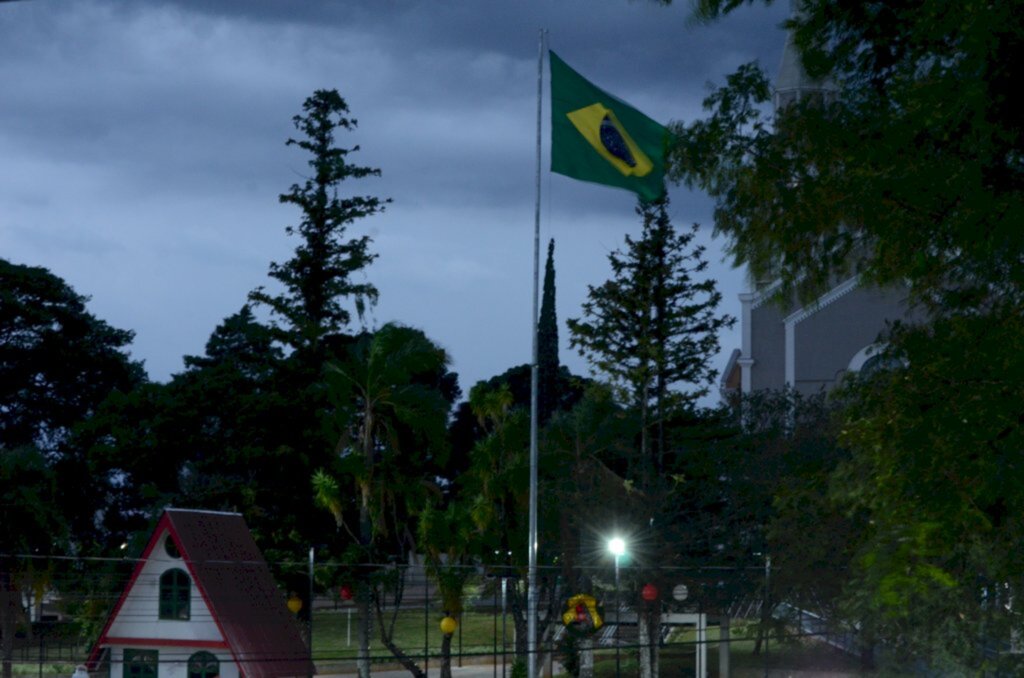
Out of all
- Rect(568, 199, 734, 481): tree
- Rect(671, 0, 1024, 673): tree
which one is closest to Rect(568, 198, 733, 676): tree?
Rect(568, 199, 734, 481): tree

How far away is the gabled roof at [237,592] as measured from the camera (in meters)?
37.4

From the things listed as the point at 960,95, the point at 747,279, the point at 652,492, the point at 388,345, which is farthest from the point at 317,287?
the point at 960,95

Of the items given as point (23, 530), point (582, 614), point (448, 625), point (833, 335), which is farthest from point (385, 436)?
point (833, 335)

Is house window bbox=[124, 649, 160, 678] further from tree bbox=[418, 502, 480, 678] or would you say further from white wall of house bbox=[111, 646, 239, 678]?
tree bbox=[418, 502, 480, 678]

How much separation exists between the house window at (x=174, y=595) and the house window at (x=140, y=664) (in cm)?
111

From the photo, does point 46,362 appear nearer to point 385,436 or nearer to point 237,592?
point 385,436

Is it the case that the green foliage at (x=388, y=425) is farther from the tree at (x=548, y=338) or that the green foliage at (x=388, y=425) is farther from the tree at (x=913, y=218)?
the tree at (x=913, y=218)

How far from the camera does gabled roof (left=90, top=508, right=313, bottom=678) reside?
37375mm

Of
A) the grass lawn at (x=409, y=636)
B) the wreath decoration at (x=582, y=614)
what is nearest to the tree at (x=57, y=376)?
the grass lawn at (x=409, y=636)

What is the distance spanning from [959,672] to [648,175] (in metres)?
8.82

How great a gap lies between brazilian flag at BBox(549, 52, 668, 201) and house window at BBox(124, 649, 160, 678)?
2021cm

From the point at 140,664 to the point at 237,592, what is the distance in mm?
3081

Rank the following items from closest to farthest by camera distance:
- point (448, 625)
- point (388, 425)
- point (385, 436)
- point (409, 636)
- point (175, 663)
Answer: point (448, 625) → point (175, 663) → point (388, 425) → point (385, 436) → point (409, 636)

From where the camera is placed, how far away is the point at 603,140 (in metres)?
24.3
